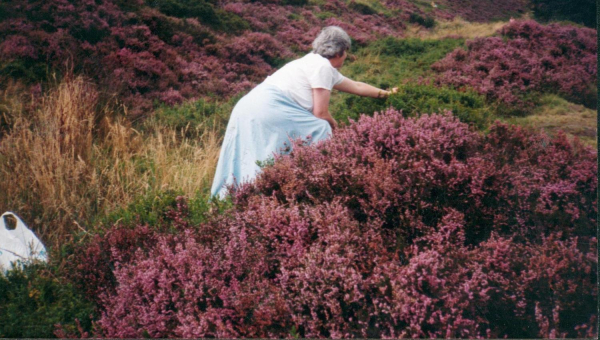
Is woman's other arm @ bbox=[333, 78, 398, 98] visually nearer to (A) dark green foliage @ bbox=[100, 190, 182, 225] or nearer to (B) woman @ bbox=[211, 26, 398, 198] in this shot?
(B) woman @ bbox=[211, 26, 398, 198]

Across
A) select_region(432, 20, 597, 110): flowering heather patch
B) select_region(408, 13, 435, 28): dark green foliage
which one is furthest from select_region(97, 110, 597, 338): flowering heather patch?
select_region(408, 13, 435, 28): dark green foliage

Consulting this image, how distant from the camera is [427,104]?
14.8 feet

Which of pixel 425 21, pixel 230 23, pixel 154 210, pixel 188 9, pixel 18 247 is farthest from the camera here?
pixel 425 21

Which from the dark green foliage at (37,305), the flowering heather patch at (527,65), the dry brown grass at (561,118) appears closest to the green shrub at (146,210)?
the dark green foliage at (37,305)

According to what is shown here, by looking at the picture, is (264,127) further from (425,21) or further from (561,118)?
(425,21)

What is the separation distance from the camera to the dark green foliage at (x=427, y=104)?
4.39 m

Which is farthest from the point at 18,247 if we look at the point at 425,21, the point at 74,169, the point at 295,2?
the point at 425,21

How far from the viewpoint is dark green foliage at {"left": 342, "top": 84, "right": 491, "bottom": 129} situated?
173 inches

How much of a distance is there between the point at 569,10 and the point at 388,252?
470 cm

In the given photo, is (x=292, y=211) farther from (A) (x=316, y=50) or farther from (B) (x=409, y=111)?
(B) (x=409, y=111)

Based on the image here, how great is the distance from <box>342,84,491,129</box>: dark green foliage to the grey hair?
70 centimetres

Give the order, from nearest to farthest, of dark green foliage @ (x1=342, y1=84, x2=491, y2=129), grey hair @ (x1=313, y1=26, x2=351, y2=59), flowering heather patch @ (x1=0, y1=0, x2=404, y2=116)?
grey hair @ (x1=313, y1=26, x2=351, y2=59) < dark green foliage @ (x1=342, y1=84, x2=491, y2=129) < flowering heather patch @ (x1=0, y1=0, x2=404, y2=116)

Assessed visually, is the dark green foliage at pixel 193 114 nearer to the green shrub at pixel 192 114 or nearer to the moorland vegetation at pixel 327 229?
the green shrub at pixel 192 114

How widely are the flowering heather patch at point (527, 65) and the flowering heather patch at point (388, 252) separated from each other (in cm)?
337
